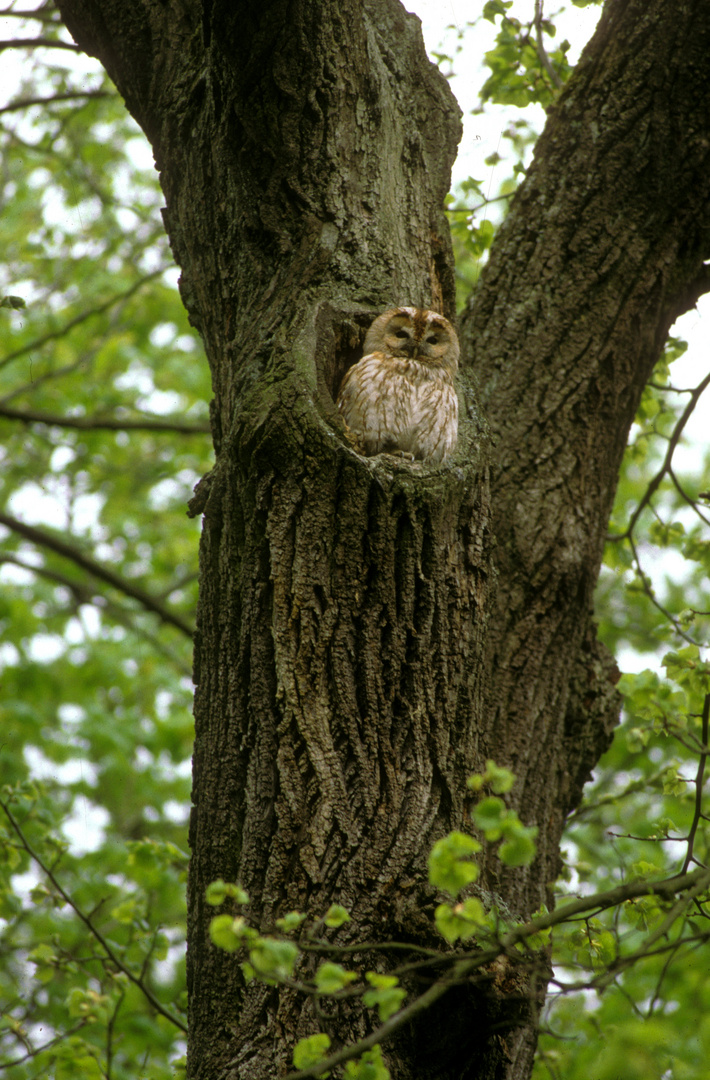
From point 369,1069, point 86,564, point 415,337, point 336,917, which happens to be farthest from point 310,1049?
point 86,564

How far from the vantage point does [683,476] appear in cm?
1217

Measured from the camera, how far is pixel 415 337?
3.62m

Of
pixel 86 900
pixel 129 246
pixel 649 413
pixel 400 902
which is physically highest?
pixel 129 246

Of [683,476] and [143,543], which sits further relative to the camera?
[683,476]

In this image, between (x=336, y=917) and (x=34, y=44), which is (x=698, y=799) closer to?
(x=336, y=917)

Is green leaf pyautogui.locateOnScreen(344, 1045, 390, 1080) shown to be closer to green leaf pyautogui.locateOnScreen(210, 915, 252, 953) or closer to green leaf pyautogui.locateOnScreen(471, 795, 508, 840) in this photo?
green leaf pyautogui.locateOnScreen(210, 915, 252, 953)

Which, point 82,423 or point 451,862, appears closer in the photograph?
point 451,862

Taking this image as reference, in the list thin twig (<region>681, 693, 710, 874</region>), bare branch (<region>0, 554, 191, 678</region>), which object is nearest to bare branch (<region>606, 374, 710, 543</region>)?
thin twig (<region>681, 693, 710, 874</region>)

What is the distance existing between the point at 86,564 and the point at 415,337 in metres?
3.01

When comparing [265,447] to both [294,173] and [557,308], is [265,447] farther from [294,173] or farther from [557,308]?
[557,308]

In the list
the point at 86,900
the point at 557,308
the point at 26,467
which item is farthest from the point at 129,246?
the point at 557,308

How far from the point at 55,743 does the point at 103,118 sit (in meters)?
5.80

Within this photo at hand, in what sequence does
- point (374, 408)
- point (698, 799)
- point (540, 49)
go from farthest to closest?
point (540, 49) < point (374, 408) < point (698, 799)

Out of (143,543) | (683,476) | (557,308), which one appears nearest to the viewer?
(557,308)
